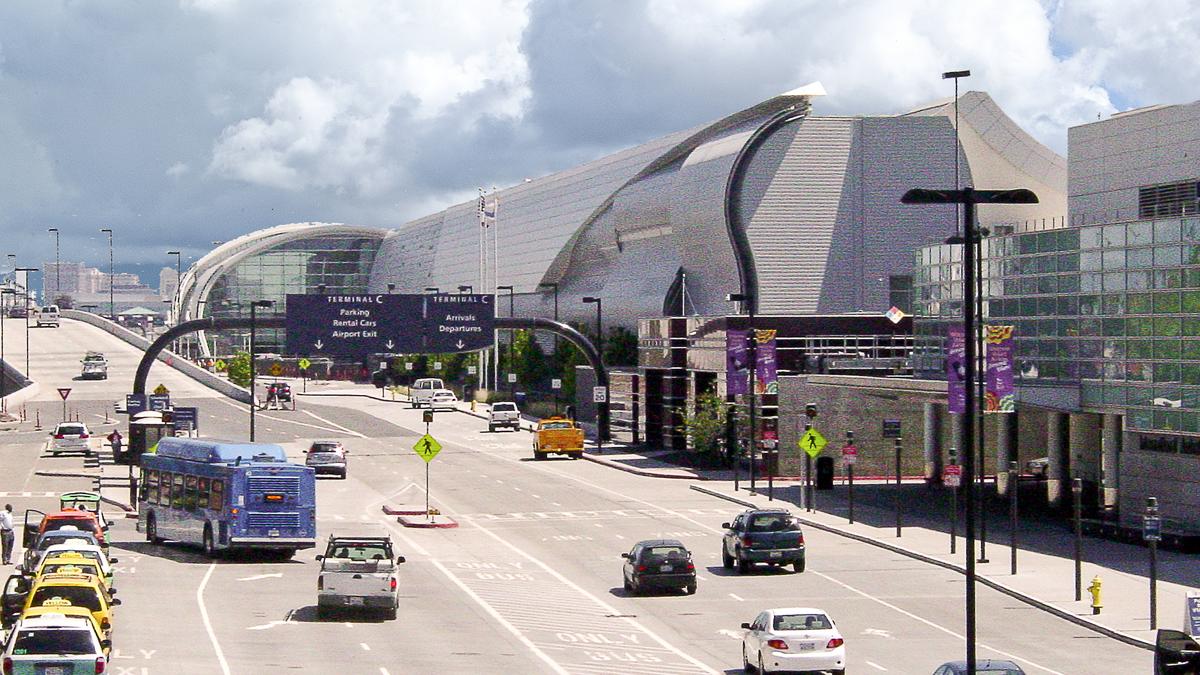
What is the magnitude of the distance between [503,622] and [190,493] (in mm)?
15325

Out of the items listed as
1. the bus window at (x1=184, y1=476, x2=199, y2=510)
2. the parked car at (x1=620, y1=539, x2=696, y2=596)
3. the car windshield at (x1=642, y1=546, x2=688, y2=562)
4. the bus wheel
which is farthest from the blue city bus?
the car windshield at (x1=642, y1=546, x2=688, y2=562)

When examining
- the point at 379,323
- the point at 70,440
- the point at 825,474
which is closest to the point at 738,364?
the point at 825,474

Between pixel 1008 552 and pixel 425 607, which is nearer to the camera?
pixel 425 607

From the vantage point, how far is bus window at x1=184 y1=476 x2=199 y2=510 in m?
48.2

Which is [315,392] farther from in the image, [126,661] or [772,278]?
[126,661]

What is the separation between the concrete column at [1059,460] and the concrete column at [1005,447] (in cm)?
170

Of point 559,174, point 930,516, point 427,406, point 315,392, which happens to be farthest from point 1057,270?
point 559,174

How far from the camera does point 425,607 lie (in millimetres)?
38750

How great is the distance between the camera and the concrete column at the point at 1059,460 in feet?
197

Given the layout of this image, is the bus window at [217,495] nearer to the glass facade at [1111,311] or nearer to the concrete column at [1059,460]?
the glass facade at [1111,311]

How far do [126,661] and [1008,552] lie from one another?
89.0ft

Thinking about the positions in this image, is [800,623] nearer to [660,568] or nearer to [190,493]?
[660,568]

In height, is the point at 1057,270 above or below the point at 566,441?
above

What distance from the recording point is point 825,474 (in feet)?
229
